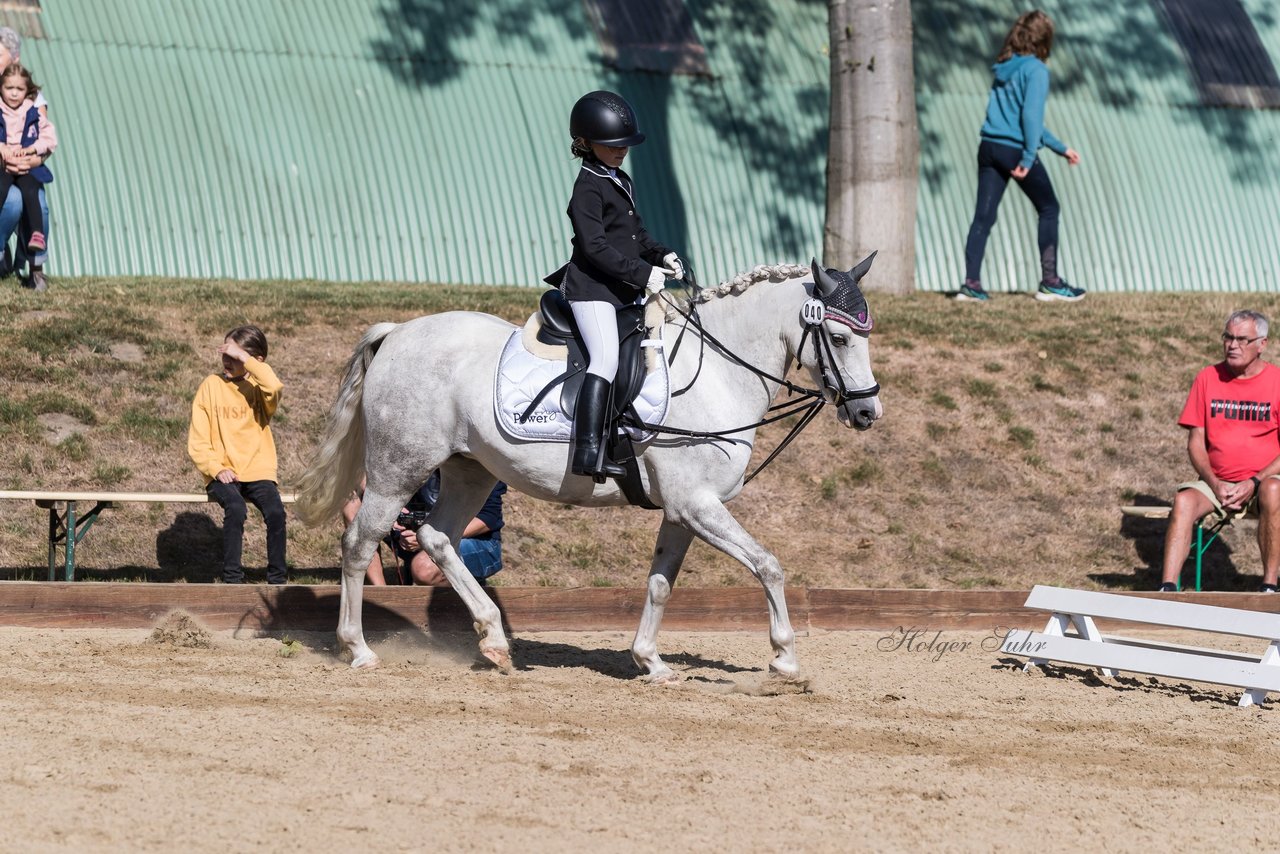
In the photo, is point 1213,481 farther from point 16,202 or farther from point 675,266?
point 16,202

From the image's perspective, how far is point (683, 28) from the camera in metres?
17.9

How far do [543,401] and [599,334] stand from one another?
1.43ft

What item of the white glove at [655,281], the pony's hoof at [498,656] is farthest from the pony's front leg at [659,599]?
the white glove at [655,281]

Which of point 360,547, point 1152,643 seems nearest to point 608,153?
point 360,547

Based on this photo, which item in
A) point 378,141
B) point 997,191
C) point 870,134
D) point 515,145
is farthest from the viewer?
point 515,145

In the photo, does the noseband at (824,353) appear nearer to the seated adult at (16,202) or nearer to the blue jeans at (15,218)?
the seated adult at (16,202)

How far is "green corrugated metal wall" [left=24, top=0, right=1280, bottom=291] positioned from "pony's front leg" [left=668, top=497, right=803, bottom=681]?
8.69 metres

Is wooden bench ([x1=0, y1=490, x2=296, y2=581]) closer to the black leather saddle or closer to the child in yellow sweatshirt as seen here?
the child in yellow sweatshirt

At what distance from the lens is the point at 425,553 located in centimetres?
925

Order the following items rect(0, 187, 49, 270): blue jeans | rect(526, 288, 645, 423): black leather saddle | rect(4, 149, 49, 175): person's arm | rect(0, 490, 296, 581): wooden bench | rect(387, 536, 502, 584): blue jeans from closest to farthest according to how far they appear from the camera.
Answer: rect(526, 288, 645, 423): black leather saddle, rect(0, 490, 296, 581): wooden bench, rect(387, 536, 502, 584): blue jeans, rect(4, 149, 49, 175): person's arm, rect(0, 187, 49, 270): blue jeans

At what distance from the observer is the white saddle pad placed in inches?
308

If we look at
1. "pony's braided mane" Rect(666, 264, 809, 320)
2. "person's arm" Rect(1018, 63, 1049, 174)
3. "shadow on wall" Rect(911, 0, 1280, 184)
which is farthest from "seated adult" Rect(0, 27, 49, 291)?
"shadow on wall" Rect(911, 0, 1280, 184)

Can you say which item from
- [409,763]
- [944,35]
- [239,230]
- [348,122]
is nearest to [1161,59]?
[944,35]

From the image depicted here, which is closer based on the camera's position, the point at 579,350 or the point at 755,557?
the point at 755,557
